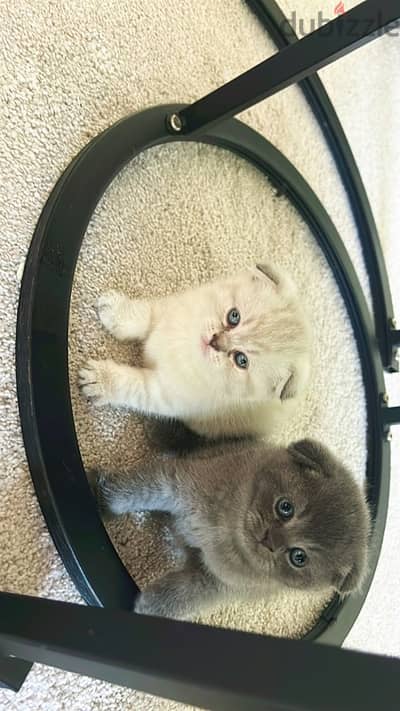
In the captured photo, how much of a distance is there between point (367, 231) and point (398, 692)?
1.39m

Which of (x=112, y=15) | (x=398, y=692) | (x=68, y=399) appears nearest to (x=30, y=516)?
(x=68, y=399)

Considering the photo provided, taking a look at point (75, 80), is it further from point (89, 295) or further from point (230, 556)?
point (230, 556)

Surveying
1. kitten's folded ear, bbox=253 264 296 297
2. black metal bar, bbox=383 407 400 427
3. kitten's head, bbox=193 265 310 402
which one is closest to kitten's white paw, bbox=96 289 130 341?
kitten's head, bbox=193 265 310 402

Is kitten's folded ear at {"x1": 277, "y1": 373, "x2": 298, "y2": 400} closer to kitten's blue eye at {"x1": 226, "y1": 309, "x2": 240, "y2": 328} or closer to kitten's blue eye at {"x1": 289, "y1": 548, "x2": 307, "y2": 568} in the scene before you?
kitten's blue eye at {"x1": 226, "y1": 309, "x2": 240, "y2": 328}

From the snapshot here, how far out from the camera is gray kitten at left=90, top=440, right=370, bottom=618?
2.60ft

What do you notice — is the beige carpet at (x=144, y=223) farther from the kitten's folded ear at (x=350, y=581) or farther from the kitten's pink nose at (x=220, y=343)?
Result: the kitten's folded ear at (x=350, y=581)

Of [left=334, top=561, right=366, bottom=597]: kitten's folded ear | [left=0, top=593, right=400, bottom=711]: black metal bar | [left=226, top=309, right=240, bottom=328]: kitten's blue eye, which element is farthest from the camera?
[left=226, top=309, right=240, bottom=328]: kitten's blue eye

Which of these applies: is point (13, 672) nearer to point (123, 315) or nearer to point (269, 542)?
point (269, 542)

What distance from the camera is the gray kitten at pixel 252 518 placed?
79 cm

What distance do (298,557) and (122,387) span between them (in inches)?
12.7

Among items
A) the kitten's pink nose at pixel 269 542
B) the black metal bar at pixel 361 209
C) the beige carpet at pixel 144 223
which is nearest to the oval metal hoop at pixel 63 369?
the beige carpet at pixel 144 223

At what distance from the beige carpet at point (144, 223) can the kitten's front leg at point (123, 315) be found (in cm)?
2

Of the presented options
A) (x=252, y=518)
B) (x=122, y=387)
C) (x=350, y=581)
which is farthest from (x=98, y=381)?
(x=350, y=581)

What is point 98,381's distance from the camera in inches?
33.6
